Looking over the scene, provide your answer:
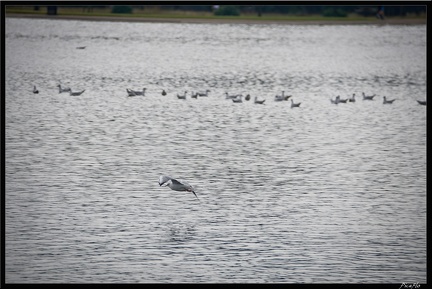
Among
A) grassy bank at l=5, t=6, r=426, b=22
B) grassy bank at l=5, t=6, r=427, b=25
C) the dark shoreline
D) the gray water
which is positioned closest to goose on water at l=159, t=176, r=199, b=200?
the gray water

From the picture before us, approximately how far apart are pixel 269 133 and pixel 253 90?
7.44 metres

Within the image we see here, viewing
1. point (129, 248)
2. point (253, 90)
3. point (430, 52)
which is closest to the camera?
point (430, 52)

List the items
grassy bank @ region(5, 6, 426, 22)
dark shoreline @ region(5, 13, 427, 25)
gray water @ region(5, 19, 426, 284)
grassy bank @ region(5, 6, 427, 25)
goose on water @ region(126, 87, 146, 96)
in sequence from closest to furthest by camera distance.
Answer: gray water @ region(5, 19, 426, 284) < goose on water @ region(126, 87, 146, 96) < dark shoreline @ region(5, 13, 427, 25) < grassy bank @ region(5, 6, 427, 25) < grassy bank @ region(5, 6, 426, 22)

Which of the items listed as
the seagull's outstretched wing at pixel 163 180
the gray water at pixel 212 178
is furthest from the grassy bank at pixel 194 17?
the seagull's outstretched wing at pixel 163 180

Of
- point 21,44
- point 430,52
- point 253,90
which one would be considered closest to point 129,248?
point 430,52

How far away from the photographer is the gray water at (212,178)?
8.45 metres

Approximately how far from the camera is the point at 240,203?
10.8 m

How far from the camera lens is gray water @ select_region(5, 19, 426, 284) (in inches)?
332

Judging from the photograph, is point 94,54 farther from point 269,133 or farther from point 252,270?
point 252,270

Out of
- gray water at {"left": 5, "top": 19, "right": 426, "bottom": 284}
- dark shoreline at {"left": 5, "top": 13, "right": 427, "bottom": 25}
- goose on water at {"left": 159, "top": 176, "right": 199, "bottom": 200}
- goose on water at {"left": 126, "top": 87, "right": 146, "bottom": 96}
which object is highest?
goose on water at {"left": 159, "top": 176, "right": 199, "bottom": 200}

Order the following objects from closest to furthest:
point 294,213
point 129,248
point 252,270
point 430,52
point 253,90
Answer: point 430,52 → point 252,270 → point 129,248 → point 294,213 → point 253,90

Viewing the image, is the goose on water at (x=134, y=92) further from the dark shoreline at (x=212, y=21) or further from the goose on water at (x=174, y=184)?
the dark shoreline at (x=212, y=21)

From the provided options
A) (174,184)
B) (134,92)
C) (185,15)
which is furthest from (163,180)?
(185,15)

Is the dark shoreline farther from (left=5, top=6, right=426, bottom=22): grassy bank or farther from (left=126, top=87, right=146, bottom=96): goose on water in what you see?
(left=126, top=87, right=146, bottom=96): goose on water
